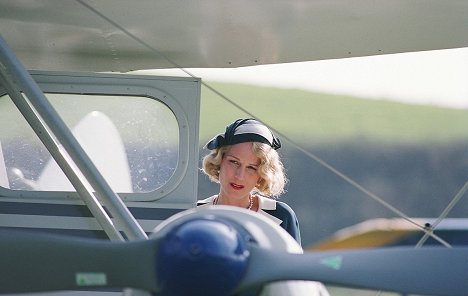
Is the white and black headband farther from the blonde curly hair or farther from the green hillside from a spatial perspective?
the green hillside

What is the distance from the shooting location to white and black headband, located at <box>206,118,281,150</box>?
494 centimetres

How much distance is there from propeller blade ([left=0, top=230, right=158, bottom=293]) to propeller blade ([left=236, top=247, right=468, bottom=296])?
369 mm

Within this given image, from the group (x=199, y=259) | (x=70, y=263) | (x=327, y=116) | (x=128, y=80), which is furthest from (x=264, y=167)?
(x=327, y=116)

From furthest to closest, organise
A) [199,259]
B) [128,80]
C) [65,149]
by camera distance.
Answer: [128,80], [65,149], [199,259]

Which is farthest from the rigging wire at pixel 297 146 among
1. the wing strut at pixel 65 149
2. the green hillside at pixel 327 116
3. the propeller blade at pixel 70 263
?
the green hillside at pixel 327 116

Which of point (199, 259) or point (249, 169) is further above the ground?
point (249, 169)

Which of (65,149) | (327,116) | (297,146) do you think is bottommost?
(65,149)

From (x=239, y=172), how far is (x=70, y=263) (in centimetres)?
154

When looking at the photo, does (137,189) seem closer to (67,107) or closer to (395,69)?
(67,107)

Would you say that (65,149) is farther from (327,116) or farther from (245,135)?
(327,116)

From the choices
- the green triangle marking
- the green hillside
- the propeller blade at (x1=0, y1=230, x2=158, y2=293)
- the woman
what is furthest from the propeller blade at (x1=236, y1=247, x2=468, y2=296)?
the green hillside

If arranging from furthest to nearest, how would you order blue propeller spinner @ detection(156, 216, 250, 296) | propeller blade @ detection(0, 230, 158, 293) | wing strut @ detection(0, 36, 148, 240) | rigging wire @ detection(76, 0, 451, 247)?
rigging wire @ detection(76, 0, 451, 247) < wing strut @ detection(0, 36, 148, 240) < propeller blade @ detection(0, 230, 158, 293) < blue propeller spinner @ detection(156, 216, 250, 296)

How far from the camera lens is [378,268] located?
3.48 meters

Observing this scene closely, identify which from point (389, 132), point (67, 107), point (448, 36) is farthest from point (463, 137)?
point (67, 107)
